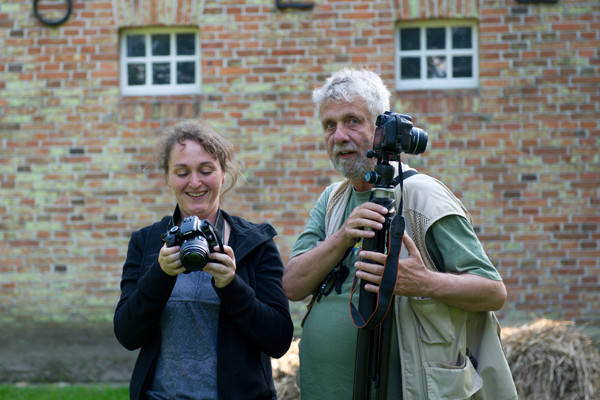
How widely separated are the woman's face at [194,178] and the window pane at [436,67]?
4.02m

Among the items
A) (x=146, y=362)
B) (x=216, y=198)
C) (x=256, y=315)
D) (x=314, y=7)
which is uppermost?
(x=314, y=7)

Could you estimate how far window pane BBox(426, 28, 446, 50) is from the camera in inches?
249

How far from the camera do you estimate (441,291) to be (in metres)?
2.34

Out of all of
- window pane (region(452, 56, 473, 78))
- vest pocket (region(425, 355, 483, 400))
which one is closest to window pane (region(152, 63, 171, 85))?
window pane (region(452, 56, 473, 78))

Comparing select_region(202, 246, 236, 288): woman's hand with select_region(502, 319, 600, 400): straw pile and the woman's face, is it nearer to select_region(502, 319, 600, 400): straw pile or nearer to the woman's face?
the woman's face

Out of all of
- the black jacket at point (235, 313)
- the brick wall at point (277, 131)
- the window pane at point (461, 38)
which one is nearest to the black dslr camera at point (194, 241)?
the black jacket at point (235, 313)

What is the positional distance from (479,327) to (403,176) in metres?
0.60

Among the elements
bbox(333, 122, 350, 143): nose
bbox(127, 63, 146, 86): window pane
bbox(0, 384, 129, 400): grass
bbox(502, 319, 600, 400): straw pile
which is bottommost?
bbox(0, 384, 129, 400): grass

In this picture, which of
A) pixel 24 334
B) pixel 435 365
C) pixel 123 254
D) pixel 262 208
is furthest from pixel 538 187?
pixel 24 334

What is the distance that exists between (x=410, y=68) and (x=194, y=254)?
445 cm

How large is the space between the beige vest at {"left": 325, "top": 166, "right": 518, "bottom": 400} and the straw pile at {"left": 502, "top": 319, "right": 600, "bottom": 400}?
222 cm

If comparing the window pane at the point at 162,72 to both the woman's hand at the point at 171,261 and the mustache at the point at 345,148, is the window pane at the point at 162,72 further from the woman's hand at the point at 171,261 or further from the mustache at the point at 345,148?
the woman's hand at the point at 171,261

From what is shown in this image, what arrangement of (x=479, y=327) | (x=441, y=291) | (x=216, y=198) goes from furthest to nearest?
(x=216, y=198), (x=479, y=327), (x=441, y=291)

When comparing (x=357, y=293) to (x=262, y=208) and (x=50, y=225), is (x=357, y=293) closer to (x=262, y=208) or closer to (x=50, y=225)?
(x=262, y=208)
